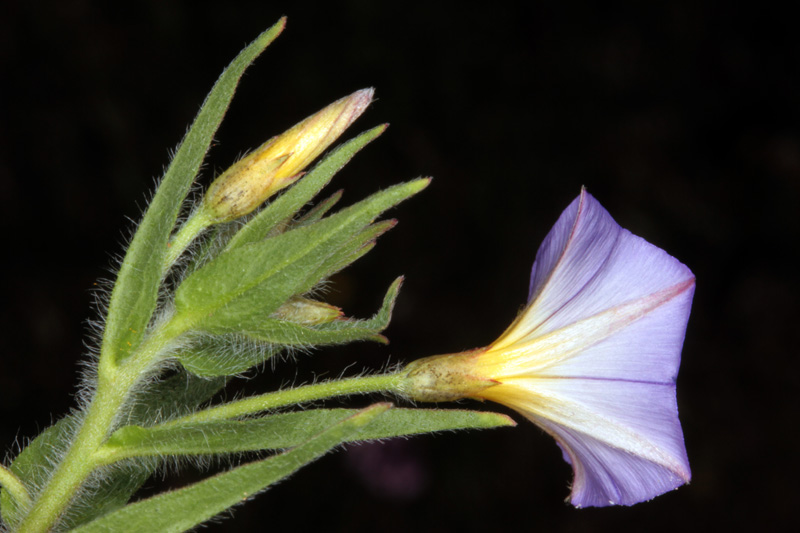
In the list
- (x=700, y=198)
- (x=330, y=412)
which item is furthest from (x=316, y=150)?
(x=700, y=198)

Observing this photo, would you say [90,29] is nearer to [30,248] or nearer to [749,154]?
[30,248]

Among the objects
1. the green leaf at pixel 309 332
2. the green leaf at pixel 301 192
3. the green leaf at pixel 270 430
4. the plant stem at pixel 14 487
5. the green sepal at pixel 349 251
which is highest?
the green leaf at pixel 301 192

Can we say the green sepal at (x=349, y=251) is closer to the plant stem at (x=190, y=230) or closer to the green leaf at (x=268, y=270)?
the green leaf at (x=268, y=270)

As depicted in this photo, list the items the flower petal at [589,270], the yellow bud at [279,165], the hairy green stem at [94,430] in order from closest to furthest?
the hairy green stem at [94,430] → the yellow bud at [279,165] → the flower petal at [589,270]

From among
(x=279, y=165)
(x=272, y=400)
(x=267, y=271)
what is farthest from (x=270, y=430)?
(x=279, y=165)

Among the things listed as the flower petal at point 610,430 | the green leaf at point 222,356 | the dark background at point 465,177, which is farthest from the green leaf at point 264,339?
the dark background at point 465,177

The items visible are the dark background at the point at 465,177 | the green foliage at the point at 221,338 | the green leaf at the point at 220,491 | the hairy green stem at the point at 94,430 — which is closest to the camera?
the green leaf at the point at 220,491

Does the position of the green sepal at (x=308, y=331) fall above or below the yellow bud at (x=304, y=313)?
below

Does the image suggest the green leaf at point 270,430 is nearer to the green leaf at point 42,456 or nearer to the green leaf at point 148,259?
the green leaf at point 148,259

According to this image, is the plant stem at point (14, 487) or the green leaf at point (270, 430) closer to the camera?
the green leaf at point (270, 430)
